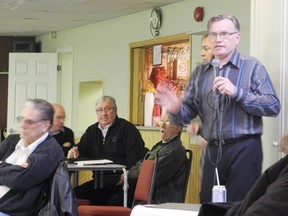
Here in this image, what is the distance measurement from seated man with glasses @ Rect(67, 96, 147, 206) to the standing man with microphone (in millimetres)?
3098

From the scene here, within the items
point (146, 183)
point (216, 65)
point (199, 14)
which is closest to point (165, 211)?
point (216, 65)

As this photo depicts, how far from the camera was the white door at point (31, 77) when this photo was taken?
38.0 feet

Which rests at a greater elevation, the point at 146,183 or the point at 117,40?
the point at 117,40

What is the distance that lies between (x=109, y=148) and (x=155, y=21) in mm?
2483

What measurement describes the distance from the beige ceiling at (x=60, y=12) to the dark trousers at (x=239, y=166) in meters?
5.15

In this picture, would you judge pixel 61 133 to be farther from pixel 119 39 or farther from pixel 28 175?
pixel 119 39

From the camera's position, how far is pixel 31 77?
457 inches

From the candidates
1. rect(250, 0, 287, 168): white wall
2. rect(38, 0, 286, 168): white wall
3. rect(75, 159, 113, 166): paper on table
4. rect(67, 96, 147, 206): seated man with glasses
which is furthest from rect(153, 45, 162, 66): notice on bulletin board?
rect(250, 0, 287, 168): white wall

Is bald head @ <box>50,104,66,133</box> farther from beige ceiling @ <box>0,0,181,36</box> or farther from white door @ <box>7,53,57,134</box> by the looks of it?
white door @ <box>7,53,57,134</box>

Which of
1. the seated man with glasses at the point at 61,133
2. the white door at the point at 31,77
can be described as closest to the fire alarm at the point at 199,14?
the seated man with glasses at the point at 61,133

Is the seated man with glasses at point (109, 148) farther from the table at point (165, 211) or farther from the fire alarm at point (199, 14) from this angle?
the table at point (165, 211)

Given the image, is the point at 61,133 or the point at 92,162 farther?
the point at 61,133

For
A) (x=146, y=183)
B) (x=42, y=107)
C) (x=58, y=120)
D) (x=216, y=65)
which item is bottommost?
(x=146, y=183)

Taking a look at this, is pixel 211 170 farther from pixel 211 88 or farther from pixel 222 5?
pixel 222 5
